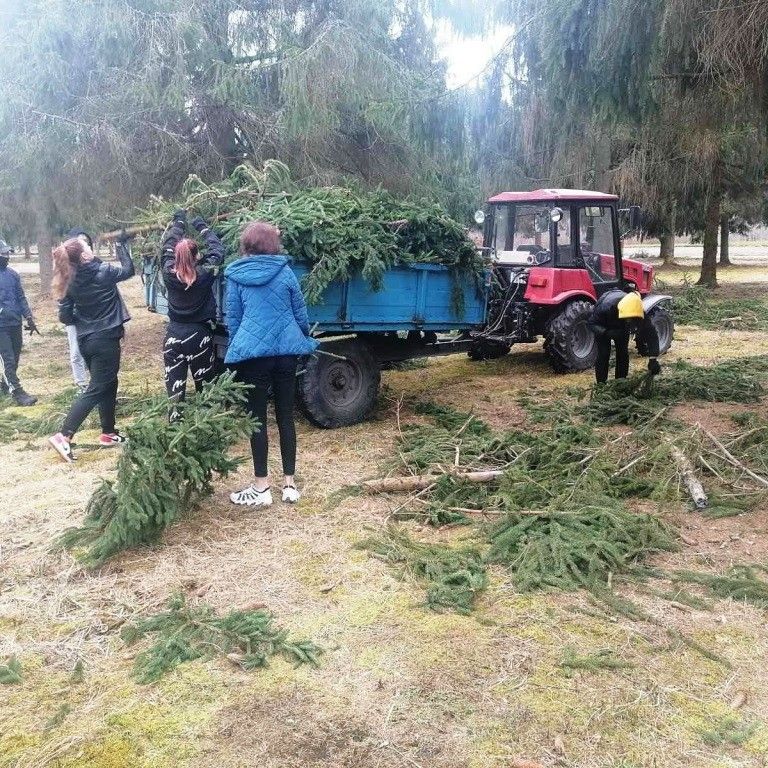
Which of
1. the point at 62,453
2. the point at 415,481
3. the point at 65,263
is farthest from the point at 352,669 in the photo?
the point at 65,263

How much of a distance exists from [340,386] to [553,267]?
3.60 meters

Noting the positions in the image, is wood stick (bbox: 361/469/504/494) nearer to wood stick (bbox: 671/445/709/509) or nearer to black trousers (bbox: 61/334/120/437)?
wood stick (bbox: 671/445/709/509)

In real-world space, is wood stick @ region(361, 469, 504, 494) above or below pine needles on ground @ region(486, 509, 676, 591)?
above

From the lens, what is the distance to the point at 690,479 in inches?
207

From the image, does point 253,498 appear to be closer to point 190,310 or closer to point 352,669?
point 190,310

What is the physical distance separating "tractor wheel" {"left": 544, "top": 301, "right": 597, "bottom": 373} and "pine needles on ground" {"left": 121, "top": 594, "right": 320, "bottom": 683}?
6576mm

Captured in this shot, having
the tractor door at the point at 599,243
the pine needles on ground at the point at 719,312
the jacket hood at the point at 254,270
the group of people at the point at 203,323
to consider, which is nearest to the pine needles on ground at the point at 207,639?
the group of people at the point at 203,323

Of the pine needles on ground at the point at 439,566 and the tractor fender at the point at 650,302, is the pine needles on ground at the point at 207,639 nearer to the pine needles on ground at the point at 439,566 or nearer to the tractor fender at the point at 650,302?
the pine needles on ground at the point at 439,566

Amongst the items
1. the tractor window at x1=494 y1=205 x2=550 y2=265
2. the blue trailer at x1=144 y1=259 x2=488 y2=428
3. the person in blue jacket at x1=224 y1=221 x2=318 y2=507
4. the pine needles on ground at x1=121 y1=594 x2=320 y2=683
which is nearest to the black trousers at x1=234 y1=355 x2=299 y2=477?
the person in blue jacket at x1=224 y1=221 x2=318 y2=507

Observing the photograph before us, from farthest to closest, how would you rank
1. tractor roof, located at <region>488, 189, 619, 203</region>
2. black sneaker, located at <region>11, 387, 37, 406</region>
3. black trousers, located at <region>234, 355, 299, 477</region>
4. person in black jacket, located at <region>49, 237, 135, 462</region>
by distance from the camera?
tractor roof, located at <region>488, 189, 619, 203</region> < black sneaker, located at <region>11, 387, 37, 406</region> < person in black jacket, located at <region>49, 237, 135, 462</region> < black trousers, located at <region>234, 355, 299, 477</region>

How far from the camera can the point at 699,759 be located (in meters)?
2.74

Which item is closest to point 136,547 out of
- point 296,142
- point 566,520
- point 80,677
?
point 80,677

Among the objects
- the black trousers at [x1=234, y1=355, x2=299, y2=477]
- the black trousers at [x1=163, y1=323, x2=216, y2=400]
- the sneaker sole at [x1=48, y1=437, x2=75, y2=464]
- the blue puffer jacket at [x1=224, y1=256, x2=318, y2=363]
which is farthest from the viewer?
the sneaker sole at [x1=48, y1=437, x2=75, y2=464]

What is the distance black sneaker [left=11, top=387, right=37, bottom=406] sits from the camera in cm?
880
